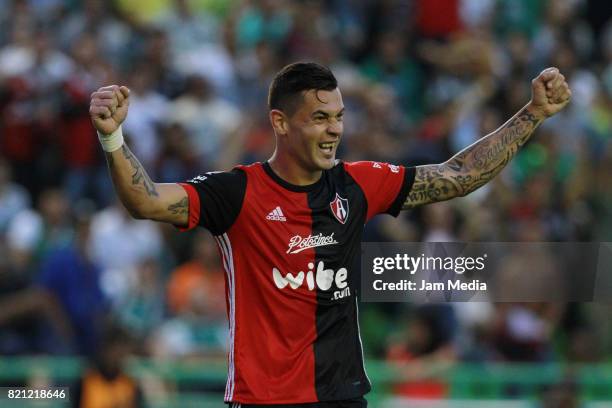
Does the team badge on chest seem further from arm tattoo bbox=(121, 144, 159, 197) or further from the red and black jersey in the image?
arm tattoo bbox=(121, 144, 159, 197)

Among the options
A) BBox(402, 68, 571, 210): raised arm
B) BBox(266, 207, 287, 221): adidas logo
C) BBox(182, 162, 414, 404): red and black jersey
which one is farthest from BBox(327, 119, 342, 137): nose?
BBox(402, 68, 571, 210): raised arm

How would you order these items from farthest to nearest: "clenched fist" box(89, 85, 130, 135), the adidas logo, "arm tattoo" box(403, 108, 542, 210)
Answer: "arm tattoo" box(403, 108, 542, 210) → the adidas logo → "clenched fist" box(89, 85, 130, 135)

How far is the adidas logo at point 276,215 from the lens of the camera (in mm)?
6164

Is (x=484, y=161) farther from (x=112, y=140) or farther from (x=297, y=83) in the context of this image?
(x=112, y=140)

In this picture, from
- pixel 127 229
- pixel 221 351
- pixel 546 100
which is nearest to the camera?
pixel 546 100

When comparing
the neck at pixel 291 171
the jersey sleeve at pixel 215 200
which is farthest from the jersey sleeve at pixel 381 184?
the jersey sleeve at pixel 215 200

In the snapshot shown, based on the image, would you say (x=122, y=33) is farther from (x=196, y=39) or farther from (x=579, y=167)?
(x=579, y=167)

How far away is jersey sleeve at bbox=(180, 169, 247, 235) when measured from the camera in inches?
237

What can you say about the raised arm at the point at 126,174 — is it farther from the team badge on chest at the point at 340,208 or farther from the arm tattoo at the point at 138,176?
the team badge on chest at the point at 340,208

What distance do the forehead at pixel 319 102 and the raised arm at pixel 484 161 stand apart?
66 cm

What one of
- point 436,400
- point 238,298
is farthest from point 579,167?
point 238,298

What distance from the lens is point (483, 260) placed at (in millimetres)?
7512

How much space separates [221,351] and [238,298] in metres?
5.09

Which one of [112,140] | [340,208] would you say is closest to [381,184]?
[340,208]
